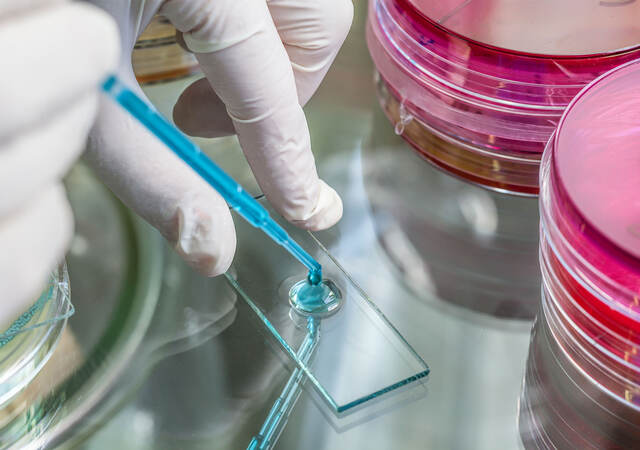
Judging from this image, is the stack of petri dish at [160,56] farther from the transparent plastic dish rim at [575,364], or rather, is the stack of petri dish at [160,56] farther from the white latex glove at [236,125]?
the transparent plastic dish rim at [575,364]

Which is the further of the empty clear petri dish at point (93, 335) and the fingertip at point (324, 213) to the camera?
the fingertip at point (324, 213)

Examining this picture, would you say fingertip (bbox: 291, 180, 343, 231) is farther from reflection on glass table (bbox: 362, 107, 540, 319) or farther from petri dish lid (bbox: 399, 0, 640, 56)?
petri dish lid (bbox: 399, 0, 640, 56)

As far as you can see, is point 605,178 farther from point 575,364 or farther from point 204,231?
point 204,231

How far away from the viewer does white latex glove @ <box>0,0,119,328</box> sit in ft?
1.61

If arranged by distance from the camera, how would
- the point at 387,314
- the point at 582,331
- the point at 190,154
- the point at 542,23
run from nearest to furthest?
the point at 190,154
the point at 582,331
the point at 387,314
the point at 542,23

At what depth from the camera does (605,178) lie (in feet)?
2.62

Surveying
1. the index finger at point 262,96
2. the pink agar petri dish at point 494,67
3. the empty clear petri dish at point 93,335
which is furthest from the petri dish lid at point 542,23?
the empty clear petri dish at point 93,335

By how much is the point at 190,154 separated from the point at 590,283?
1.31 ft

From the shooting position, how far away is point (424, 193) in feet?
3.42

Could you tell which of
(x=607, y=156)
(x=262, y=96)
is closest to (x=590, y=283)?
(x=607, y=156)

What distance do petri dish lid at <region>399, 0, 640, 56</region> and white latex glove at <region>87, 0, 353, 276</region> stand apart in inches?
7.1

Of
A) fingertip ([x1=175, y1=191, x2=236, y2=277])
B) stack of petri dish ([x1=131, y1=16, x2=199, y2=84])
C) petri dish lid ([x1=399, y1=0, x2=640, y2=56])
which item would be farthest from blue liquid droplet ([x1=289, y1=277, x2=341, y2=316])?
stack of petri dish ([x1=131, y1=16, x2=199, y2=84])

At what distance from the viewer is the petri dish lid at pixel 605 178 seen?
71cm

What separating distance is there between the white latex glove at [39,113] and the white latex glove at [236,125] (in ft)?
0.70
